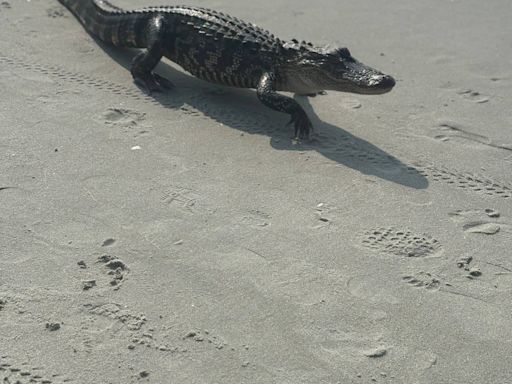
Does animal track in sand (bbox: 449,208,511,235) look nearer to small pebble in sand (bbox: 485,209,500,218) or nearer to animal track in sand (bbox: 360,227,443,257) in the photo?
small pebble in sand (bbox: 485,209,500,218)

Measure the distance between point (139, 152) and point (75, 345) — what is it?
2.02 metres

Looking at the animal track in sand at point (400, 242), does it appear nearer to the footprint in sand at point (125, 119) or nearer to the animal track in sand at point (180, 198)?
the animal track in sand at point (180, 198)

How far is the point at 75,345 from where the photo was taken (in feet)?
11.4

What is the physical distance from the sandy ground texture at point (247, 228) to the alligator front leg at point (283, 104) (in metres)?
0.18

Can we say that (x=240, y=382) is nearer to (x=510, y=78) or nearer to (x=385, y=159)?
(x=385, y=159)

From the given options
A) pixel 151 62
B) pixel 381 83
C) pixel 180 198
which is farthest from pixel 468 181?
pixel 151 62

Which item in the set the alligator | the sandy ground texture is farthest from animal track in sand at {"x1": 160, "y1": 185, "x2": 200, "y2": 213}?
the alligator

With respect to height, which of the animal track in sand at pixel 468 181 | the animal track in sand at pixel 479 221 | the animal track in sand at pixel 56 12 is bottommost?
the animal track in sand at pixel 56 12

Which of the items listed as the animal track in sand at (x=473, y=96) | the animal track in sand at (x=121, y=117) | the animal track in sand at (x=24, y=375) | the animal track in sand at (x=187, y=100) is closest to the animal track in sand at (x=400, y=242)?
the animal track in sand at (x=187, y=100)

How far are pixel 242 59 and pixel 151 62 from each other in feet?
2.72

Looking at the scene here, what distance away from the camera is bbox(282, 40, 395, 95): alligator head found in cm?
565

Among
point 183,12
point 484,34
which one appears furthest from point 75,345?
point 484,34

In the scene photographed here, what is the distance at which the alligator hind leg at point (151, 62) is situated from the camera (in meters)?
6.31

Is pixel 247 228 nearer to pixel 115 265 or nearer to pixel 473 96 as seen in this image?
pixel 115 265
